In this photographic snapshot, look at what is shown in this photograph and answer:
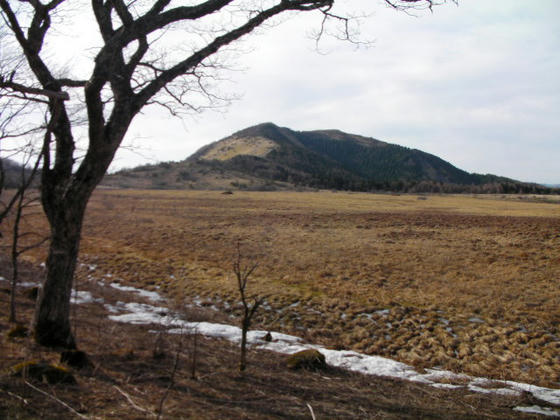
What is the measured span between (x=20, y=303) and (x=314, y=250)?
53.5 ft

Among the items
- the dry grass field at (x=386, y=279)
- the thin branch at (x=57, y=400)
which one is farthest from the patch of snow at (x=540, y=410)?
the thin branch at (x=57, y=400)

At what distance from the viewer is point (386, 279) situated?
1772 centimetres

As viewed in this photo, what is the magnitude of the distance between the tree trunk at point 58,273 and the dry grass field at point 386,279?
656 cm

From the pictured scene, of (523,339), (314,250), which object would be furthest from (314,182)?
(523,339)

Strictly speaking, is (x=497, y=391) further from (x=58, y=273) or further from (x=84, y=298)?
(x=84, y=298)

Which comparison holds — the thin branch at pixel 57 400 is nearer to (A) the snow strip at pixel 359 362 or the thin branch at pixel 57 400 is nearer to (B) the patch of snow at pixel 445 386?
(A) the snow strip at pixel 359 362

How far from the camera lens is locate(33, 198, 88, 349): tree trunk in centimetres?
612

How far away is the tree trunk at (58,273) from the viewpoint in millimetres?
6117

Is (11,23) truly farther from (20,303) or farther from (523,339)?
(523,339)

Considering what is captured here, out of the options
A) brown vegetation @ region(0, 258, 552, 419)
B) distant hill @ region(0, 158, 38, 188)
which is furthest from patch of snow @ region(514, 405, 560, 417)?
distant hill @ region(0, 158, 38, 188)

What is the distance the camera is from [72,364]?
5.73 meters

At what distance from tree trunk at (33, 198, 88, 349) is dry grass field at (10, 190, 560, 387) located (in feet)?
21.5

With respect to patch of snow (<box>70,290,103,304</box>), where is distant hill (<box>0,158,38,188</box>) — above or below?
above

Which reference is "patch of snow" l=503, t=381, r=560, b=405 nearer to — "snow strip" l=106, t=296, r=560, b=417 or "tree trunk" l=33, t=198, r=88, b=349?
"snow strip" l=106, t=296, r=560, b=417
